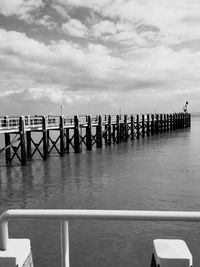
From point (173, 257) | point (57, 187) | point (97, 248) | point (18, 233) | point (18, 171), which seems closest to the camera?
point (173, 257)

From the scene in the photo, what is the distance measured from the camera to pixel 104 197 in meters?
15.9

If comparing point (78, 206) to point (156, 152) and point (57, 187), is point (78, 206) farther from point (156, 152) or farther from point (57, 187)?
point (156, 152)

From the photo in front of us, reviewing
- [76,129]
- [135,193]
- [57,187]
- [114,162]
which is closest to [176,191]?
[135,193]

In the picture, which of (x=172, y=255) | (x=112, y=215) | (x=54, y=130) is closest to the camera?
(x=172, y=255)

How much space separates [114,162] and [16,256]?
25436 millimetres

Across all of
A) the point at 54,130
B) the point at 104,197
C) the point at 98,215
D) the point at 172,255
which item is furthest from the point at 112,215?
the point at 54,130

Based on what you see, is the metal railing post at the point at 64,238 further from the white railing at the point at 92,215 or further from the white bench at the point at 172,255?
the white bench at the point at 172,255

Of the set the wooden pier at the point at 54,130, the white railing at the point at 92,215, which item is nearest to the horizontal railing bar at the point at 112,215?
the white railing at the point at 92,215

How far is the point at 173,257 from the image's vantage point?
218 centimetres

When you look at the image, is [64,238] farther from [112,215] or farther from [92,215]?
[112,215]

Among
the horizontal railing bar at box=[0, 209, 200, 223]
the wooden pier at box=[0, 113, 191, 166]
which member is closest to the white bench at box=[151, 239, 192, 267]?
the horizontal railing bar at box=[0, 209, 200, 223]

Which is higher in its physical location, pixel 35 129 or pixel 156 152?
pixel 35 129

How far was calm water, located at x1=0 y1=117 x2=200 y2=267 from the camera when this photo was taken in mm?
9609

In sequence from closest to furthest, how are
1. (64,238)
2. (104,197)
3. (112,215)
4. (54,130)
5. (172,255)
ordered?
(172,255) → (112,215) → (64,238) → (104,197) → (54,130)
